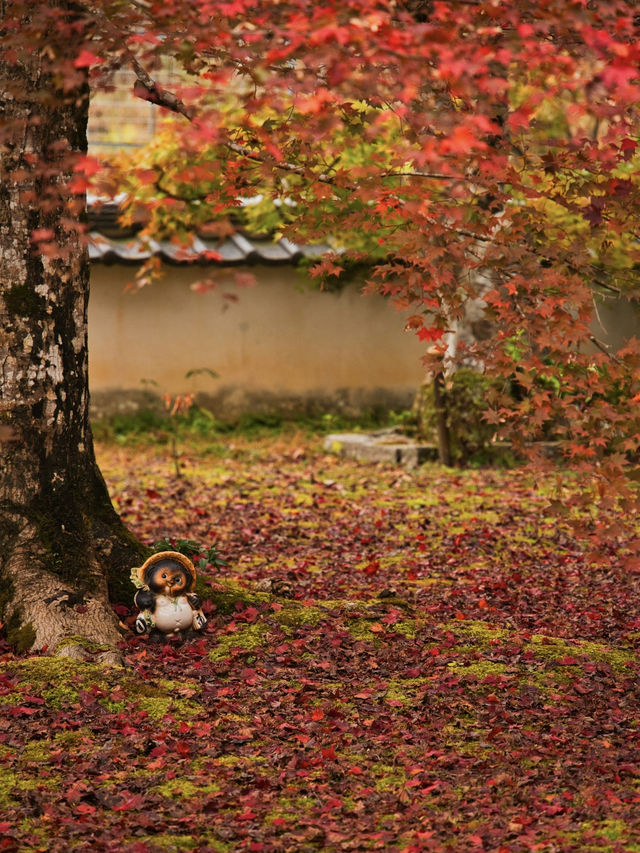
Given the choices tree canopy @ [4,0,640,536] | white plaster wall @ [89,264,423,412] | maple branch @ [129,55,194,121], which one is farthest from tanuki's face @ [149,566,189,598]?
white plaster wall @ [89,264,423,412]

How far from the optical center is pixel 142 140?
15906 mm

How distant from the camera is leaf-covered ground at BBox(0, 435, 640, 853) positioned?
11.8ft

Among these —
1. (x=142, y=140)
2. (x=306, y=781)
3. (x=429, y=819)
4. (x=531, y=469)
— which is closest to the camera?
(x=429, y=819)

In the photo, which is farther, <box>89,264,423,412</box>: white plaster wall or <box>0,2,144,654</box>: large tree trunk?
<box>89,264,423,412</box>: white plaster wall

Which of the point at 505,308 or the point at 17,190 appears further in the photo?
the point at 17,190

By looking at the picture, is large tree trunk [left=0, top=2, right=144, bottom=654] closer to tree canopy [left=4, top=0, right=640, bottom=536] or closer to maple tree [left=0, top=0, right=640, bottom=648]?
maple tree [left=0, top=0, right=640, bottom=648]

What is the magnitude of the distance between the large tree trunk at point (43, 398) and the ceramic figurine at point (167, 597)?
0.18 metres

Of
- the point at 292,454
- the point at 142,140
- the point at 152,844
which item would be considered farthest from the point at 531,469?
the point at 142,140

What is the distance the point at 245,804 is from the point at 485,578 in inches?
146

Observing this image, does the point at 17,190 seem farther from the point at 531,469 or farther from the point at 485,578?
the point at 485,578

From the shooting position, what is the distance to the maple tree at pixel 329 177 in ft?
10.1

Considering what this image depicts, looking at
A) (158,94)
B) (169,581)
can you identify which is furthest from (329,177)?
(169,581)

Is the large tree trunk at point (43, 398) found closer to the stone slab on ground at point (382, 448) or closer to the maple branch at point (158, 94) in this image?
the maple branch at point (158, 94)

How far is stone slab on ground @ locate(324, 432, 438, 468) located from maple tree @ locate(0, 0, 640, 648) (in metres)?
6.15
